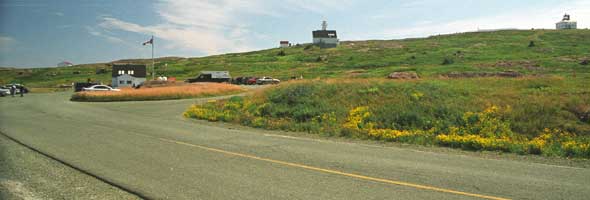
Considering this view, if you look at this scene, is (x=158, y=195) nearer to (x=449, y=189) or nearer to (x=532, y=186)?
(x=449, y=189)

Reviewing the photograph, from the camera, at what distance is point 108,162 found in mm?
9430

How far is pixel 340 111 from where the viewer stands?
1969cm

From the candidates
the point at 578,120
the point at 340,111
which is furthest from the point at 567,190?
the point at 340,111

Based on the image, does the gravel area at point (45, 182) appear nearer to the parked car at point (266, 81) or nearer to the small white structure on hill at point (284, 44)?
the parked car at point (266, 81)

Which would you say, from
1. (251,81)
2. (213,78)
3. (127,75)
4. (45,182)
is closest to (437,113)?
(45,182)

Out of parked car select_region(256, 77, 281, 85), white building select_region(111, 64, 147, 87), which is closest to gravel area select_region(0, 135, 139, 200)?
parked car select_region(256, 77, 281, 85)

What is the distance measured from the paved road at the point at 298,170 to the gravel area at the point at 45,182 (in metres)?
0.39

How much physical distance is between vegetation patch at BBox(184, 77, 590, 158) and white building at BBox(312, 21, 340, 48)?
12389cm

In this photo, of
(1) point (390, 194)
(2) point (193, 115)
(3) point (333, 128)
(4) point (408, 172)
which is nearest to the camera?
(1) point (390, 194)

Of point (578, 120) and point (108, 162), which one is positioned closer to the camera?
point (108, 162)

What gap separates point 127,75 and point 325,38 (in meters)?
85.8

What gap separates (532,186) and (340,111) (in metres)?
12.7

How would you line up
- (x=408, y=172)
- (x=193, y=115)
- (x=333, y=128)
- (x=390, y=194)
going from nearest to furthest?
(x=390, y=194)
(x=408, y=172)
(x=333, y=128)
(x=193, y=115)

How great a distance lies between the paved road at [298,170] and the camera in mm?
6852
